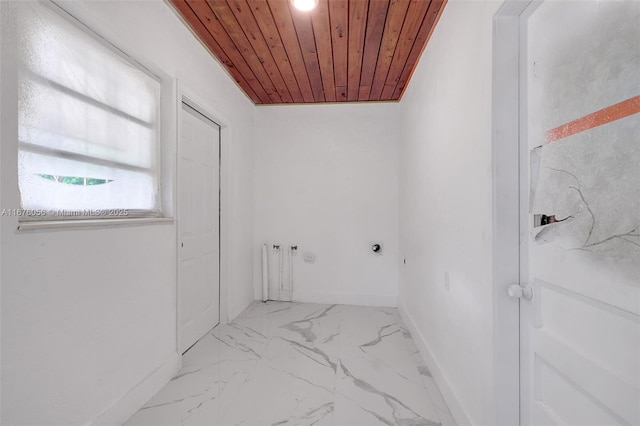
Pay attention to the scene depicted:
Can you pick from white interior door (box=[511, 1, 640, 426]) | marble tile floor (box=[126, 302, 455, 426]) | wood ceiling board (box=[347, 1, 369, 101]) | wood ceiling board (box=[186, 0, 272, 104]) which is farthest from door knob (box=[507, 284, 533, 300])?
wood ceiling board (box=[186, 0, 272, 104])

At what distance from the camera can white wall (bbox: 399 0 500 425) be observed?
3.77 feet

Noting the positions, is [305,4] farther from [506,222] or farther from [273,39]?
[506,222]

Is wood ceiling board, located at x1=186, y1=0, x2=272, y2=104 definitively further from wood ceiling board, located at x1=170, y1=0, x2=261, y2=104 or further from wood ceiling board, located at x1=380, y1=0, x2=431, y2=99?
wood ceiling board, located at x1=380, y1=0, x2=431, y2=99

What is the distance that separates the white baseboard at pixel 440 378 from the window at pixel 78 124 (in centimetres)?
209

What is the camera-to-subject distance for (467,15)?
1.33 meters

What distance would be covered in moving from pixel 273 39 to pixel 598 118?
2038 millimetres

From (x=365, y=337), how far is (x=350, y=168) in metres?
1.89

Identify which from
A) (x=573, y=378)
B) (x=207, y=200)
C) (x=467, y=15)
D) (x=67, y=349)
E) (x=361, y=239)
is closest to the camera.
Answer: (x=573, y=378)

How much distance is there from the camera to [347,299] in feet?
A: 10.8

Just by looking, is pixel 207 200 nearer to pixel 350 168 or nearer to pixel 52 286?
pixel 52 286

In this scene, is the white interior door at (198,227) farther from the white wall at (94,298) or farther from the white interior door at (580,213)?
the white interior door at (580,213)

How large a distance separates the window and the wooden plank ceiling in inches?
28.3

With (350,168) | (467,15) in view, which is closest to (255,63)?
(350,168)

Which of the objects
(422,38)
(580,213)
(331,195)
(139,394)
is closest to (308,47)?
(422,38)
